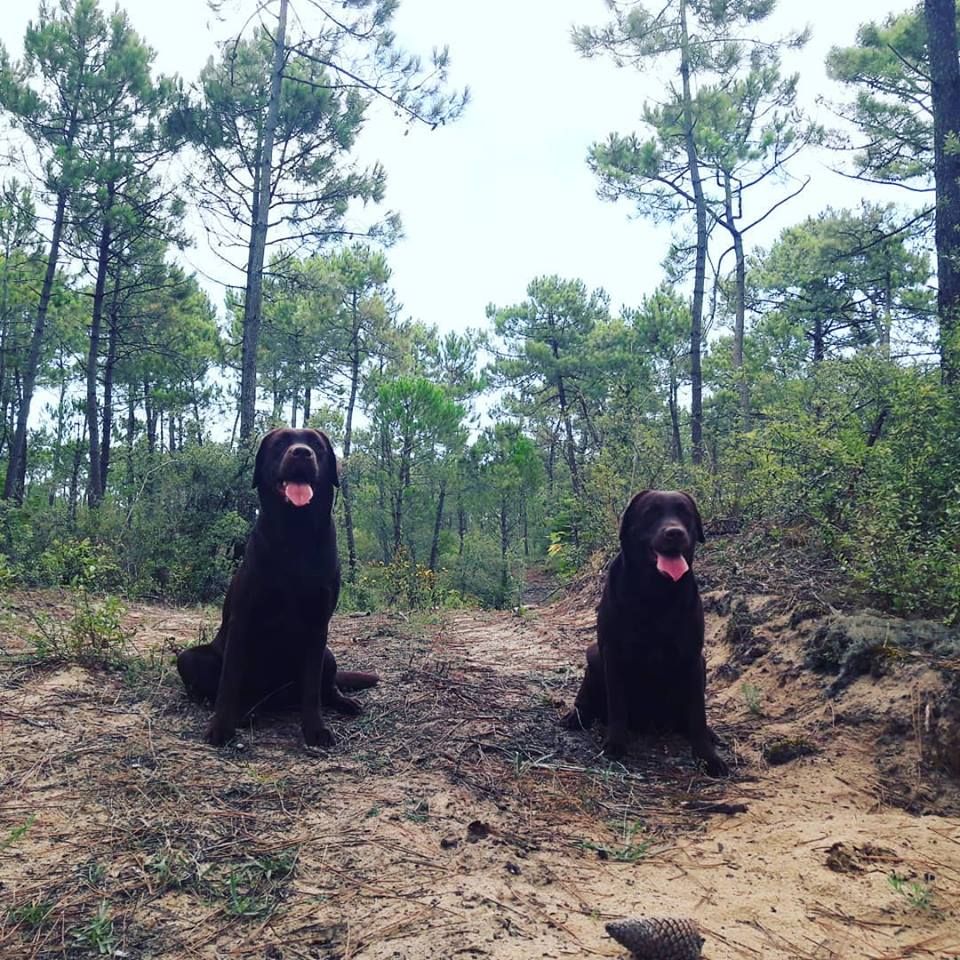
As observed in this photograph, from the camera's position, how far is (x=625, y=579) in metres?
4.01

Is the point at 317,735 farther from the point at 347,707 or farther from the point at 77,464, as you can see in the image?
the point at 77,464

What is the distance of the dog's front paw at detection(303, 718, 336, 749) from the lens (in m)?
3.80

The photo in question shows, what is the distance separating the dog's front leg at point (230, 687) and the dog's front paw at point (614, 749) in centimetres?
197

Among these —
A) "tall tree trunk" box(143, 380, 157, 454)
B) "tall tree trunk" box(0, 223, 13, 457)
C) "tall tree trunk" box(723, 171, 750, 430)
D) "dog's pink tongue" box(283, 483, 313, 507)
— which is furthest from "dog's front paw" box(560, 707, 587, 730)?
"tall tree trunk" box(143, 380, 157, 454)

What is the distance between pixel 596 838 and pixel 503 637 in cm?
495

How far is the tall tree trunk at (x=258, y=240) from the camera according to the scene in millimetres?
14281

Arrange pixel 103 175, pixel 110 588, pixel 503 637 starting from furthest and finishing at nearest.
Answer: pixel 103 175, pixel 110 588, pixel 503 637

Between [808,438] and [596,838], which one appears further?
[808,438]

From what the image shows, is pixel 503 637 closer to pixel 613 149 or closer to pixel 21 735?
pixel 21 735

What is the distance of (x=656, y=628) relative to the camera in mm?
3879

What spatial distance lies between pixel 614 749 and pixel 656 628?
702mm

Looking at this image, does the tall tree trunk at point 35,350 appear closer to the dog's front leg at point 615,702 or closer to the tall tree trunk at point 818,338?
the dog's front leg at point 615,702

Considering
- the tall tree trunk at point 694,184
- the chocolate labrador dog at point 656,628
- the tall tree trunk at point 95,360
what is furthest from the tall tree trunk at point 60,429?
the chocolate labrador dog at point 656,628

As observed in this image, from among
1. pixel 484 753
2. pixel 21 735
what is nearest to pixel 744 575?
pixel 484 753
